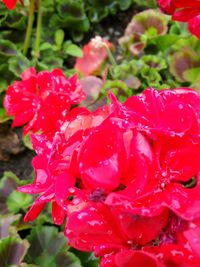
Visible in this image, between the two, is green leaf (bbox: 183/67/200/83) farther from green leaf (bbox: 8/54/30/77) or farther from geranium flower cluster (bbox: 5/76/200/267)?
geranium flower cluster (bbox: 5/76/200/267)

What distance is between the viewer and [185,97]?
0.79 meters

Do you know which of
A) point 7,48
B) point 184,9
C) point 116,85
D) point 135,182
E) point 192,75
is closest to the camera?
point 135,182

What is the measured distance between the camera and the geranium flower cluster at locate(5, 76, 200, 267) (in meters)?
0.68

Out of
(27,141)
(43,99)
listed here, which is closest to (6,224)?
(43,99)

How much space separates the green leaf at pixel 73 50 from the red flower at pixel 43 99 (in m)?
0.52

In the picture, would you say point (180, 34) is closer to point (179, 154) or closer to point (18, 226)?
point (18, 226)

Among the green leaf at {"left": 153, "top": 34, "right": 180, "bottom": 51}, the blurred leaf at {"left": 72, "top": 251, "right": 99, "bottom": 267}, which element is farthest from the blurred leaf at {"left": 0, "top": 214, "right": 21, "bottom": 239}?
the green leaf at {"left": 153, "top": 34, "right": 180, "bottom": 51}

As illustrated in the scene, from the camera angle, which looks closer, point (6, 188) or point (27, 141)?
point (6, 188)

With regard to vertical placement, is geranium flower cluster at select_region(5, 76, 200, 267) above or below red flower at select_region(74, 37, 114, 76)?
above

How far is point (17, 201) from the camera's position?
150 centimetres

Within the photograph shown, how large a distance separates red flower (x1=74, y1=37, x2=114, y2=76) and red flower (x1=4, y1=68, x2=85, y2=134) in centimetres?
49

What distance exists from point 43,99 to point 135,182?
0.68 metres

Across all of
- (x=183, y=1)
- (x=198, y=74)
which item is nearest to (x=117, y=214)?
(x=183, y=1)

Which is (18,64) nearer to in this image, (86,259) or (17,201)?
(17,201)
